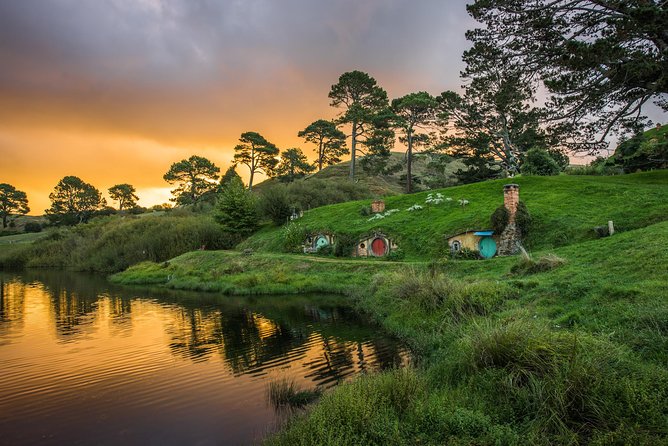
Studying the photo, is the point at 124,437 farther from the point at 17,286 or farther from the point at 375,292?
the point at 17,286

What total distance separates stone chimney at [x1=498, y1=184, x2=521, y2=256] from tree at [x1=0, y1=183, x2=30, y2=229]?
121m

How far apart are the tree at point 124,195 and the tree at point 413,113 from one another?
84641 mm

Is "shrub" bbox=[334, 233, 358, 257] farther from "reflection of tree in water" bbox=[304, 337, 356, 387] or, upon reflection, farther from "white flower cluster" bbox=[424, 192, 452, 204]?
"reflection of tree in water" bbox=[304, 337, 356, 387]

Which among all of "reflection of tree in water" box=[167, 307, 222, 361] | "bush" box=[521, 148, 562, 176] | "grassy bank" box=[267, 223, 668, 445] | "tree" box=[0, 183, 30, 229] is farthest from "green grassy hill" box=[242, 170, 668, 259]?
"tree" box=[0, 183, 30, 229]

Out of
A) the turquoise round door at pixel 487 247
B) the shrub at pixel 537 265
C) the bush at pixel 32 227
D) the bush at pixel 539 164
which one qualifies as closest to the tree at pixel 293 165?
the bush at pixel 539 164

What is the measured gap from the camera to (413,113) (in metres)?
58.3

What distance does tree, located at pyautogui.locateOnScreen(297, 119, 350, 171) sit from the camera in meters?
75.1

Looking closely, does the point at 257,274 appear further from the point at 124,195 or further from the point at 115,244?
the point at 124,195

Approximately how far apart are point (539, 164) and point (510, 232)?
24094 mm

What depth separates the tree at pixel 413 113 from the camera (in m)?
56.1

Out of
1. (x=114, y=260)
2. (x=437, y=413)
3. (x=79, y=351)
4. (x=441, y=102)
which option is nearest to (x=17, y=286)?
(x=114, y=260)

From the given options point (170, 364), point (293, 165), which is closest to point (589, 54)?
point (170, 364)

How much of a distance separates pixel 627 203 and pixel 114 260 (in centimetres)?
6314

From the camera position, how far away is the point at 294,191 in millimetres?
61969
